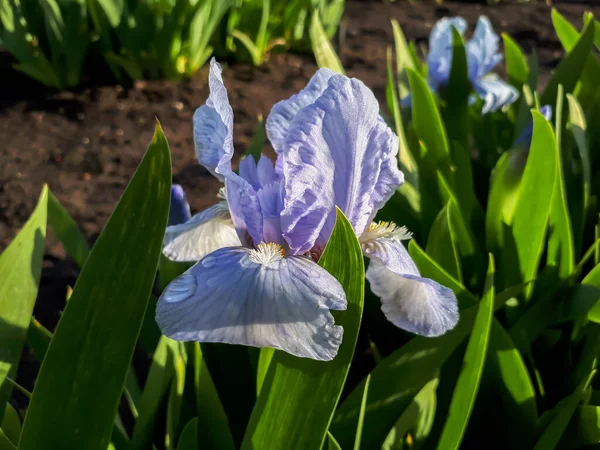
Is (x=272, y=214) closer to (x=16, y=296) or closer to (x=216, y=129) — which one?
(x=216, y=129)

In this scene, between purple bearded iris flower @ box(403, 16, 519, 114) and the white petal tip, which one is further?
purple bearded iris flower @ box(403, 16, 519, 114)

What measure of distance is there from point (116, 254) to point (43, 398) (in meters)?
0.18

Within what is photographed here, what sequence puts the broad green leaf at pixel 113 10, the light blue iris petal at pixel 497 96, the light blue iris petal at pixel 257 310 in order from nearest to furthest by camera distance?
the light blue iris petal at pixel 257 310
the light blue iris petal at pixel 497 96
the broad green leaf at pixel 113 10

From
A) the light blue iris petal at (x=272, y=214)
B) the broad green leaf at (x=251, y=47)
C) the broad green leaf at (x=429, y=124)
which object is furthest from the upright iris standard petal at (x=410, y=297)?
the broad green leaf at (x=251, y=47)

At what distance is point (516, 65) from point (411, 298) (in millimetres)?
1208

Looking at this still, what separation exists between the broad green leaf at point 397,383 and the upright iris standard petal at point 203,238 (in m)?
0.31

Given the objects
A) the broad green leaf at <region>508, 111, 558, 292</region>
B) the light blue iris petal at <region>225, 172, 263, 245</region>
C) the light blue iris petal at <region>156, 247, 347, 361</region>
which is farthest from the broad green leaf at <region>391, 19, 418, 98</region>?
the light blue iris petal at <region>156, 247, 347, 361</region>

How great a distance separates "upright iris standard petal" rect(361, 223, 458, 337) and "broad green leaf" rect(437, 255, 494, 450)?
0.10 m

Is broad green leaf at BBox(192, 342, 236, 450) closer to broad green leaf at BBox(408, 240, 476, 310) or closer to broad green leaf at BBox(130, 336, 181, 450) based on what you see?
broad green leaf at BBox(130, 336, 181, 450)

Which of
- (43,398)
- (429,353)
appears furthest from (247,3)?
(43,398)

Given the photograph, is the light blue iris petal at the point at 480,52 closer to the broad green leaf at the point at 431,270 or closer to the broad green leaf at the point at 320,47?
the broad green leaf at the point at 320,47

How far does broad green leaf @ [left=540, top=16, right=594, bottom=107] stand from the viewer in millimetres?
1312

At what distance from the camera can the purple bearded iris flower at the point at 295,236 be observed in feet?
1.87

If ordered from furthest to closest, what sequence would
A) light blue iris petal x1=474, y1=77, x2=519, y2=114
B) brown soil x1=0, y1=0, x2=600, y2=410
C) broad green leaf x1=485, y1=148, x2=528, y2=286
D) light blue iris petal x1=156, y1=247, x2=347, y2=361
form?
brown soil x1=0, y1=0, x2=600, y2=410 < light blue iris petal x1=474, y1=77, x2=519, y2=114 < broad green leaf x1=485, y1=148, x2=528, y2=286 < light blue iris petal x1=156, y1=247, x2=347, y2=361
